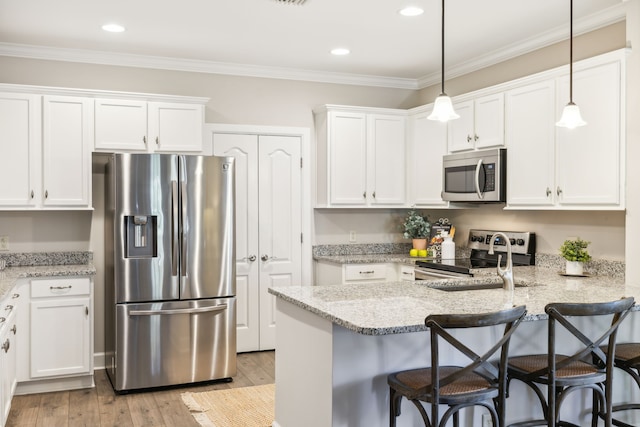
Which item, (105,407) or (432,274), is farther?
(432,274)

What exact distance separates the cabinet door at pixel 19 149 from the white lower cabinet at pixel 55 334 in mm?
671

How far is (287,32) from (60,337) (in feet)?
8.80

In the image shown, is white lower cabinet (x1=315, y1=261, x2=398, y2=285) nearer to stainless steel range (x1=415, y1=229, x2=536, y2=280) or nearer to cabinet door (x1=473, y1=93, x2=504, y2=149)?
stainless steel range (x1=415, y1=229, x2=536, y2=280)

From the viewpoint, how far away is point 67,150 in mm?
4430

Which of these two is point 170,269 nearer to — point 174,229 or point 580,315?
point 174,229

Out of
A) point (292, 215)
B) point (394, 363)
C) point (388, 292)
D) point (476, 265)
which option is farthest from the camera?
point (292, 215)

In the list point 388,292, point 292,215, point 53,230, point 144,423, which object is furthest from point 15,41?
point 388,292

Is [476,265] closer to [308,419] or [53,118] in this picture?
[308,419]

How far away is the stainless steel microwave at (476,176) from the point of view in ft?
14.4

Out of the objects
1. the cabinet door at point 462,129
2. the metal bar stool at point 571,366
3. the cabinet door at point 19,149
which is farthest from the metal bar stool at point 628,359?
the cabinet door at point 19,149

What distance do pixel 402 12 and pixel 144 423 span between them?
301 cm

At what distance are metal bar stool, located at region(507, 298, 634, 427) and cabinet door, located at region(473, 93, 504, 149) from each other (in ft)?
6.91

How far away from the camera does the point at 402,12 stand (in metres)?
3.81

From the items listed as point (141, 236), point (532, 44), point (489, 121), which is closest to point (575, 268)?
point (489, 121)
